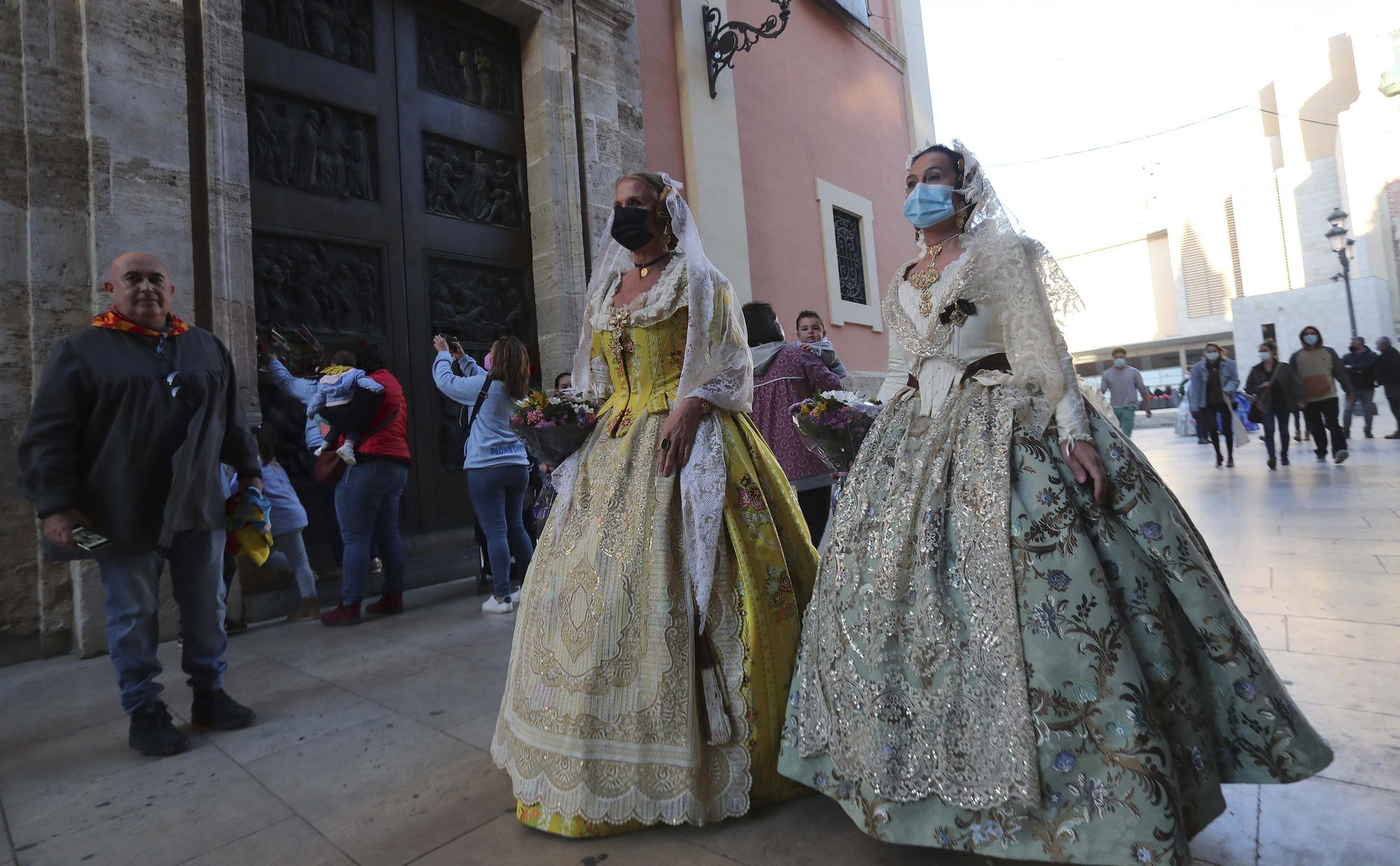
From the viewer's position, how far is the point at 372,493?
4.09 meters

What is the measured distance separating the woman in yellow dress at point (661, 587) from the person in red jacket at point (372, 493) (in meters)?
2.34

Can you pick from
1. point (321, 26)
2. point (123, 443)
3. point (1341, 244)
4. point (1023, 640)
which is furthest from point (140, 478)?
point (1341, 244)

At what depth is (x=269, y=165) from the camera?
4555 millimetres

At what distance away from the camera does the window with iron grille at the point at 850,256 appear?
368 inches

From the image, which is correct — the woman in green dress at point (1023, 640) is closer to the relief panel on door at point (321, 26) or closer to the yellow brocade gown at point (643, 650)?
the yellow brocade gown at point (643, 650)

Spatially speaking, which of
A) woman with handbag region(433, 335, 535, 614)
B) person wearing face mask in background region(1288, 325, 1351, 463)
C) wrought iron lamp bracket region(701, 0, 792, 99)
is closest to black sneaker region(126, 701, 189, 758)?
woman with handbag region(433, 335, 535, 614)

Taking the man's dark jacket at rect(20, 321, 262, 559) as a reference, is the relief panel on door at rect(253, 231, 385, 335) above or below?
above

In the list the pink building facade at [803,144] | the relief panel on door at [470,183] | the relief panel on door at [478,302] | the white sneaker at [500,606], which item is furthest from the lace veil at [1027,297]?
the pink building facade at [803,144]

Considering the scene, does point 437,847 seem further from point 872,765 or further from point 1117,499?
point 1117,499

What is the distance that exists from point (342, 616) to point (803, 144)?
727 centimetres

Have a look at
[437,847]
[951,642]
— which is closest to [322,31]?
[437,847]

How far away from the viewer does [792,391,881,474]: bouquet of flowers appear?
2.08 m

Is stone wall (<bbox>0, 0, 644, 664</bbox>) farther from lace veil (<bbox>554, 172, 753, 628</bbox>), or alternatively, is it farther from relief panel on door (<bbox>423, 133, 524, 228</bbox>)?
lace veil (<bbox>554, 172, 753, 628</bbox>)

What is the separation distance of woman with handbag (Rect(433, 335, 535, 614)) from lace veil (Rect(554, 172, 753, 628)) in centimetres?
190
